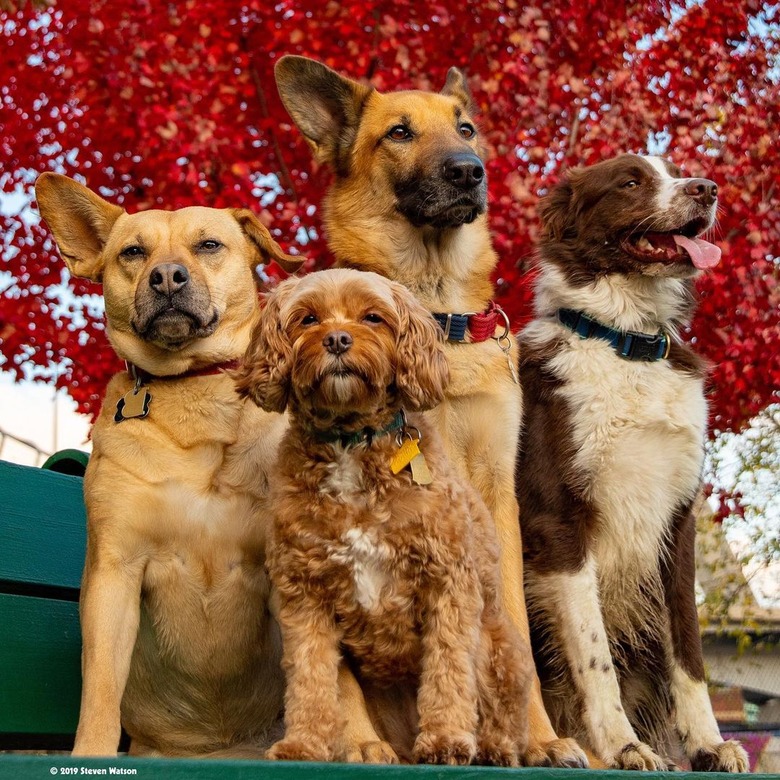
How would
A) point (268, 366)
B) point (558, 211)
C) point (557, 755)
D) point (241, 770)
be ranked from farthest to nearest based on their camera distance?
point (558, 211) → point (557, 755) → point (268, 366) → point (241, 770)

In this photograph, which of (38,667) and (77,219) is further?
(77,219)

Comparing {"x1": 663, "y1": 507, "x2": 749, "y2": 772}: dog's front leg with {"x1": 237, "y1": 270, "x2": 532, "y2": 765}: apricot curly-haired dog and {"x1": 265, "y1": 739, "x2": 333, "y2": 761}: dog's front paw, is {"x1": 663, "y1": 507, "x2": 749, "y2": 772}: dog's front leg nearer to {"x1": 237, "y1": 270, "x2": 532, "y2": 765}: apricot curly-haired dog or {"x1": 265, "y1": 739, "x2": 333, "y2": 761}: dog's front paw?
{"x1": 237, "y1": 270, "x2": 532, "y2": 765}: apricot curly-haired dog

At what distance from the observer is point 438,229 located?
13.1 ft

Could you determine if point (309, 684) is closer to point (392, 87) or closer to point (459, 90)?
point (459, 90)

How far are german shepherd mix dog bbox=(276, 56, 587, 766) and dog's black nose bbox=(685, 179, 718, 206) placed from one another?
698 mm

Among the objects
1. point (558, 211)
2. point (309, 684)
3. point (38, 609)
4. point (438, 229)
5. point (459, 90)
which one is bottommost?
point (309, 684)

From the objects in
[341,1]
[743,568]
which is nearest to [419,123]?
[341,1]

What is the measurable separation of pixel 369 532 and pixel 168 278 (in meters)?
1.03

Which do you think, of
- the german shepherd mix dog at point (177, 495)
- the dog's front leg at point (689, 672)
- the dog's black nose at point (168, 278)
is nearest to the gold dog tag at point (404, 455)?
the german shepherd mix dog at point (177, 495)

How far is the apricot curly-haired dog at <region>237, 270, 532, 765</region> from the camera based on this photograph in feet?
9.11

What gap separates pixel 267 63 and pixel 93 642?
490 centimetres

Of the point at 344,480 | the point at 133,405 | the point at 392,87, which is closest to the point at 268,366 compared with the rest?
the point at 344,480

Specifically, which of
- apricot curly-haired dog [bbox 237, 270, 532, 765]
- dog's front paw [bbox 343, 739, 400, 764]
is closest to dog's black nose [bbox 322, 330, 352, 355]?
apricot curly-haired dog [bbox 237, 270, 532, 765]

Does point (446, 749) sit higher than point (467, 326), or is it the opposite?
point (467, 326)
